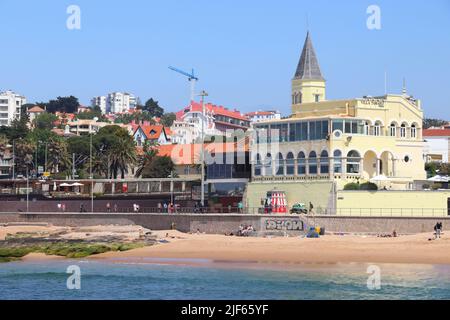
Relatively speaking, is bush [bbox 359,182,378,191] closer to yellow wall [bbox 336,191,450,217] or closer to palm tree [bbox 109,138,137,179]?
yellow wall [bbox 336,191,450,217]

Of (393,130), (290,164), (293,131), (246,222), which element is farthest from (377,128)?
(246,222)

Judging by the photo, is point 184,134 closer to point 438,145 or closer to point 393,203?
point 438,145

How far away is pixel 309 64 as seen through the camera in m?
77.3

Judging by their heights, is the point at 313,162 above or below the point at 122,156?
below

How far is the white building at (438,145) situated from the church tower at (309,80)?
4846cm

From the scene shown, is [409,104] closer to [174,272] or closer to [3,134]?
[174,272]

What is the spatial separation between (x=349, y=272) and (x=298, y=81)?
30818mm

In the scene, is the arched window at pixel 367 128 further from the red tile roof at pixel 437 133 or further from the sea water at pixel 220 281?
the red tile roof at pixel 437 133

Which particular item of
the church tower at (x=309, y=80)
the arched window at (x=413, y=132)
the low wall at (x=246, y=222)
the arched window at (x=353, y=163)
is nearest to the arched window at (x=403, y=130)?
the arched window at (x=413, y=132)

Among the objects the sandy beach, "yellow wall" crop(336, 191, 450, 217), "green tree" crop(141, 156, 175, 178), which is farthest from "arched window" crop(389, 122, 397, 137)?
"green tree" crop(141, 156, 175, 178)

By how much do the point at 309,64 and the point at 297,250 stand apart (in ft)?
79.1

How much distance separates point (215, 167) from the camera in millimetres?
80688

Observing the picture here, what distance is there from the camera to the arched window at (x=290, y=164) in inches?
2805

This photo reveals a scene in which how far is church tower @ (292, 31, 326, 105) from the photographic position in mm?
77000
